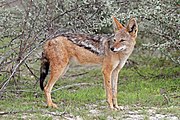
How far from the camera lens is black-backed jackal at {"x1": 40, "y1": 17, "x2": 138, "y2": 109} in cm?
930

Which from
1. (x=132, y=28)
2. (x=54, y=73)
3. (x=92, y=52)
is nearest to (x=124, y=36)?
(x=132, y=28)

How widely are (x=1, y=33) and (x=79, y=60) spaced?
2.57m

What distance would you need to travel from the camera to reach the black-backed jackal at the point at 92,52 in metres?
9.30

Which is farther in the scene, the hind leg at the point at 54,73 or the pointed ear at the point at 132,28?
the pointed ear at the point at 132,28

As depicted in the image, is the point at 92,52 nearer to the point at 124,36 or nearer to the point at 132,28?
the point at 124,36

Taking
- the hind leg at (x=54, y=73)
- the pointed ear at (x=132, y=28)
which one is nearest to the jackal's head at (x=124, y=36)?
the pointed ear at (x=132, y=28)

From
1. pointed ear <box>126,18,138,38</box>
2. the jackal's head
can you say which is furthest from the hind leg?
pointed ear <box>126,18,138,38</box>

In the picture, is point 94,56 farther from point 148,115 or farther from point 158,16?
point 158,16

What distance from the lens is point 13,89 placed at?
36.0 ft

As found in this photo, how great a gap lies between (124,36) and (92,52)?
25.8 inches

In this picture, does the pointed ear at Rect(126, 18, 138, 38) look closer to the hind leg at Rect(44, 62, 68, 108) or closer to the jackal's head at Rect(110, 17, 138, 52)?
the jackal's head at Rect(110, 17, 138, 52)

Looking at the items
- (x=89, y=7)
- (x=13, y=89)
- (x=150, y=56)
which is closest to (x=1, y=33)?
(x=13, y=89)

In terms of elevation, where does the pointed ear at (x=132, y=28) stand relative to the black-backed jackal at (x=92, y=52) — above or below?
above

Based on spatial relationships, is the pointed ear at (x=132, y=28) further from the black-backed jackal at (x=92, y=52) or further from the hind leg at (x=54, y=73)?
the hind leg at (x=54, y=73)
